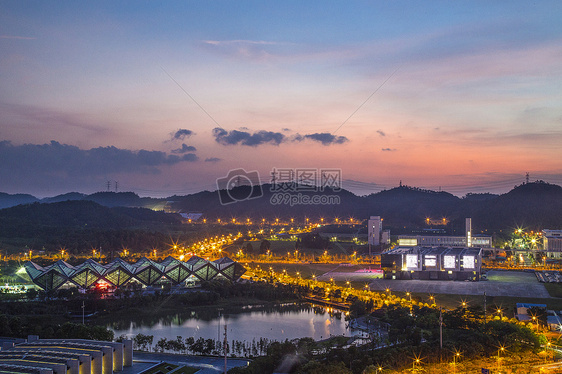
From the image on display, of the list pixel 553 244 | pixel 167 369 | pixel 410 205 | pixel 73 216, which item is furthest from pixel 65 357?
pixel 410 205

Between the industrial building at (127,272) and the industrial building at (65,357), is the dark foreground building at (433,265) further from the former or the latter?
the industrial building at (65,357)

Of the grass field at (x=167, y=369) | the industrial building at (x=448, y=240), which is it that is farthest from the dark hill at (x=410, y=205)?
the grass field at (x=167, y=369)

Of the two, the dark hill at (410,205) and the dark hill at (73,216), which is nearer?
the dark hill at (73,216)

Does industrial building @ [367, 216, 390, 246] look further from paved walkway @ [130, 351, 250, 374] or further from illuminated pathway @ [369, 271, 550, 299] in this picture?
paved walkway @ [130, 351, 250, 374]

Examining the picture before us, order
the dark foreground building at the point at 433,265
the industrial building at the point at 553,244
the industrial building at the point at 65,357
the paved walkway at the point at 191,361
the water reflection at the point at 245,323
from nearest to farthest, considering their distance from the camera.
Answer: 1. the industrial building at the point at 65,357
2. the paved walkway at the point at 191,361
3. the water reflection at the point at 245,323
4. the dark foreground building at the point at 433,265
5. the industrial building at the point at 553,244

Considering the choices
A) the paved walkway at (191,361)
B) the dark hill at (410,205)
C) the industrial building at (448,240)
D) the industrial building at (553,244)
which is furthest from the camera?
the dark hill at (410,205)

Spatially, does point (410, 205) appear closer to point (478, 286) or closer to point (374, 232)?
point (374, 232)

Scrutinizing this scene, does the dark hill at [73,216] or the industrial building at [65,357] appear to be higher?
the dark hill at [73,216]
